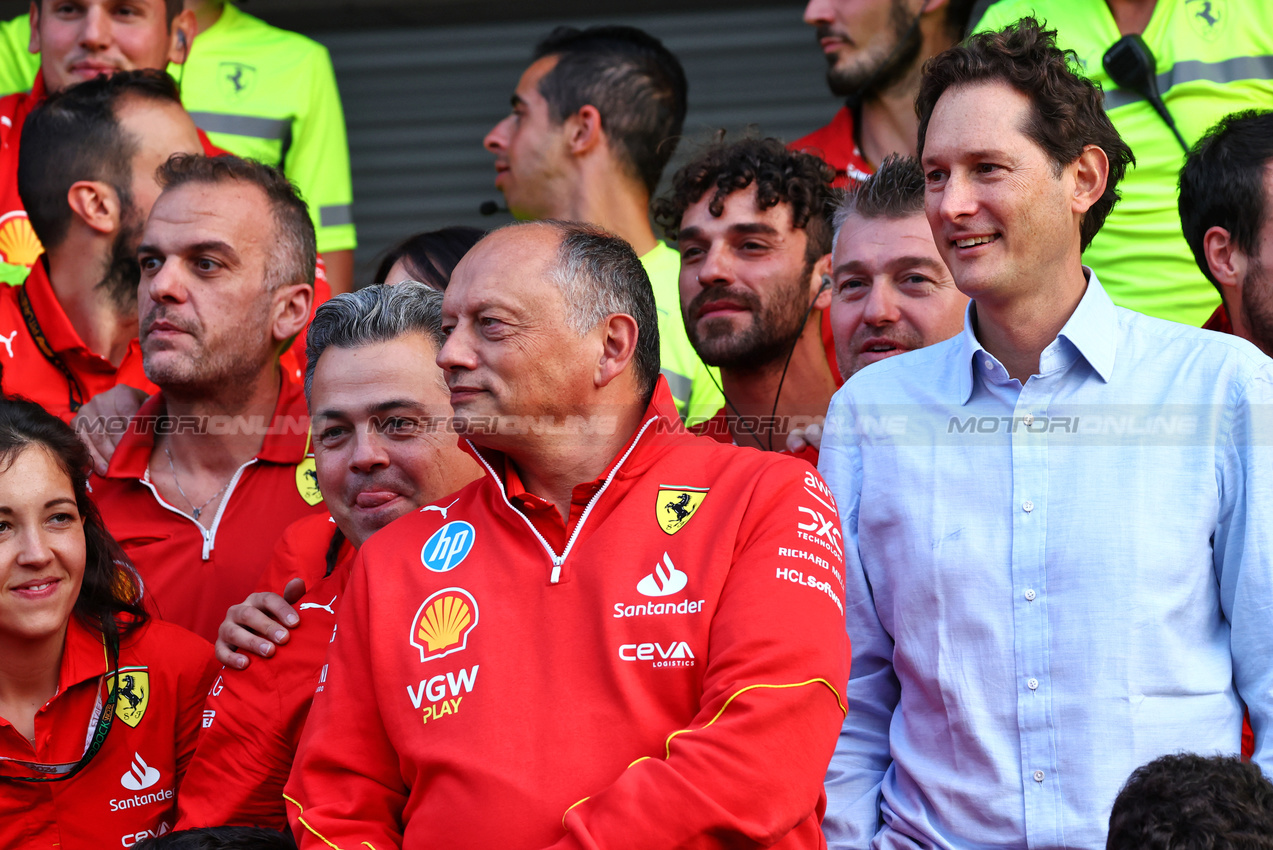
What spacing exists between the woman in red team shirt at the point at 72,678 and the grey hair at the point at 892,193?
1972 mm

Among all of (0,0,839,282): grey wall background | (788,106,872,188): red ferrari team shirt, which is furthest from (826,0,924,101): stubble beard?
Answer: (0,0,839,282): grey wall background

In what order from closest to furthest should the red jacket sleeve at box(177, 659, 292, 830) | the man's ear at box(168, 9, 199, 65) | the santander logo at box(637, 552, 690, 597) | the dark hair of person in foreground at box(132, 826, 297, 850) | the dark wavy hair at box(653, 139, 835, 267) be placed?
1. the santander logo at box(637, 552, 690, 597)
2. the dark hair of person in foreground at box(132, 826, 297, 850)
3. the red jacket sleeve at box(177, 659, 292, 830)
4. the dark wavy hair at box(653, 139, 835, 267)
5. the man's ear at box(168, 9, 199, 65)

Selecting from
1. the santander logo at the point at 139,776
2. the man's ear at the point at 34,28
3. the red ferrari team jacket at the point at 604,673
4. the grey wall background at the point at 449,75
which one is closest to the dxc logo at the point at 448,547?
the red ferrari team jacket at the point at 604,673

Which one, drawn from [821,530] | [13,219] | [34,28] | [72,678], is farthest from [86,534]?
[34,28]

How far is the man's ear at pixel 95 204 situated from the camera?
4344 millimetres

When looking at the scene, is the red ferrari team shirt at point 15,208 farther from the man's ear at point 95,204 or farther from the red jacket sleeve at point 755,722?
the red jacket sleeve at point 755,722

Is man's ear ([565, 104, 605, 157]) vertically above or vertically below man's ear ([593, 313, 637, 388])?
below

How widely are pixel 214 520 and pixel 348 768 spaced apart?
148 cm

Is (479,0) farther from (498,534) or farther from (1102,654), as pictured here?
(1102,654)

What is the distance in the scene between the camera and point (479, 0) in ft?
19.9

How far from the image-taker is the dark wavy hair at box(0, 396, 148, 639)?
9.97ft

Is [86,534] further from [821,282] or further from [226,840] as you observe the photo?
[821,282]

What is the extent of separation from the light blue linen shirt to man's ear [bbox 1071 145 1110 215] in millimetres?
178

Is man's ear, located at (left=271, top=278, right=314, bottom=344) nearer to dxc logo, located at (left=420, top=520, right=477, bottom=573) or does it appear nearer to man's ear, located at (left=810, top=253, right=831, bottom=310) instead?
man's ear, located at (left=810, top=253, right=831, bottom=310)
